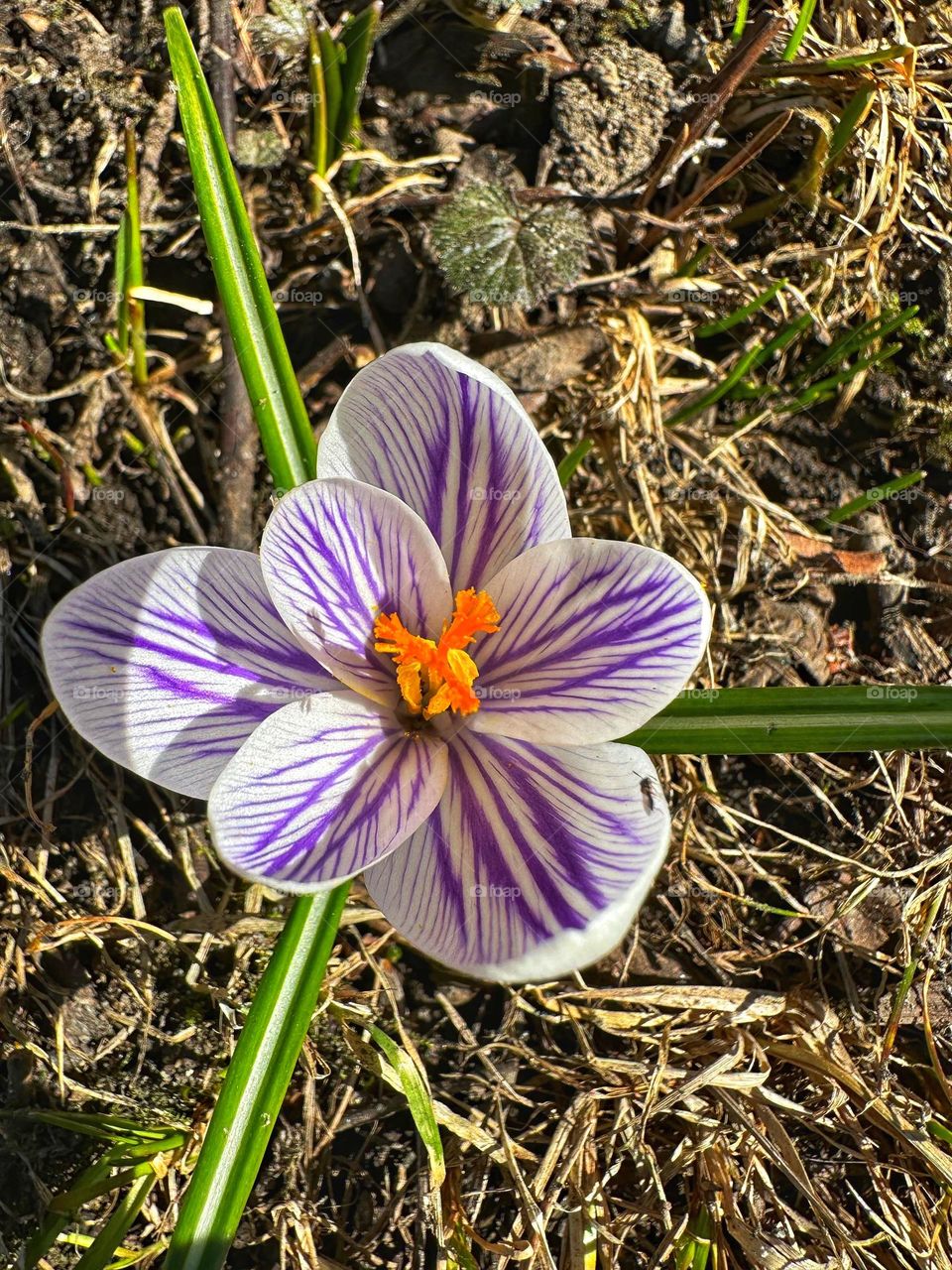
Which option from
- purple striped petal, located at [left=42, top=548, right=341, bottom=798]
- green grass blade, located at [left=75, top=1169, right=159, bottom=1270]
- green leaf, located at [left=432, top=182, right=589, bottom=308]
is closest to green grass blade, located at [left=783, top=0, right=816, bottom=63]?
green leaf, located at [left=432, top=182, right=589, bottom=308]

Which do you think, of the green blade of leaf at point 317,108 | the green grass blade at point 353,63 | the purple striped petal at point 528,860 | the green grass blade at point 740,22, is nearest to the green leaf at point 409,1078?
the purple striped petal at point 528,860

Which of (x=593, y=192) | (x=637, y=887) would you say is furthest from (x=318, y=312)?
(x=637, y=887)

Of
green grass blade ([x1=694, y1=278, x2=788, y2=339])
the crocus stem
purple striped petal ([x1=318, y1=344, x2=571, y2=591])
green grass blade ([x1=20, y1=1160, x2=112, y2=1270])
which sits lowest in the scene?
green grass blade ([x1=20, y1=1160, x2=112, y2=1270])

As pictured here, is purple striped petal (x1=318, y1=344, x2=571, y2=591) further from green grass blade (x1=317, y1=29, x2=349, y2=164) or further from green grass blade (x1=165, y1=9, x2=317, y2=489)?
green grass blade (x1=317, y1=29, x2=349, y2=164)

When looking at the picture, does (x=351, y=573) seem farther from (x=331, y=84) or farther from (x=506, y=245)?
(x=331, y=84)

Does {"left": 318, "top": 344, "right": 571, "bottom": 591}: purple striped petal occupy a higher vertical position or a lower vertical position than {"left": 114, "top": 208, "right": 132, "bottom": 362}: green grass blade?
lower

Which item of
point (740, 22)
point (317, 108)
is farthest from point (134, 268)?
point (740, 22)
